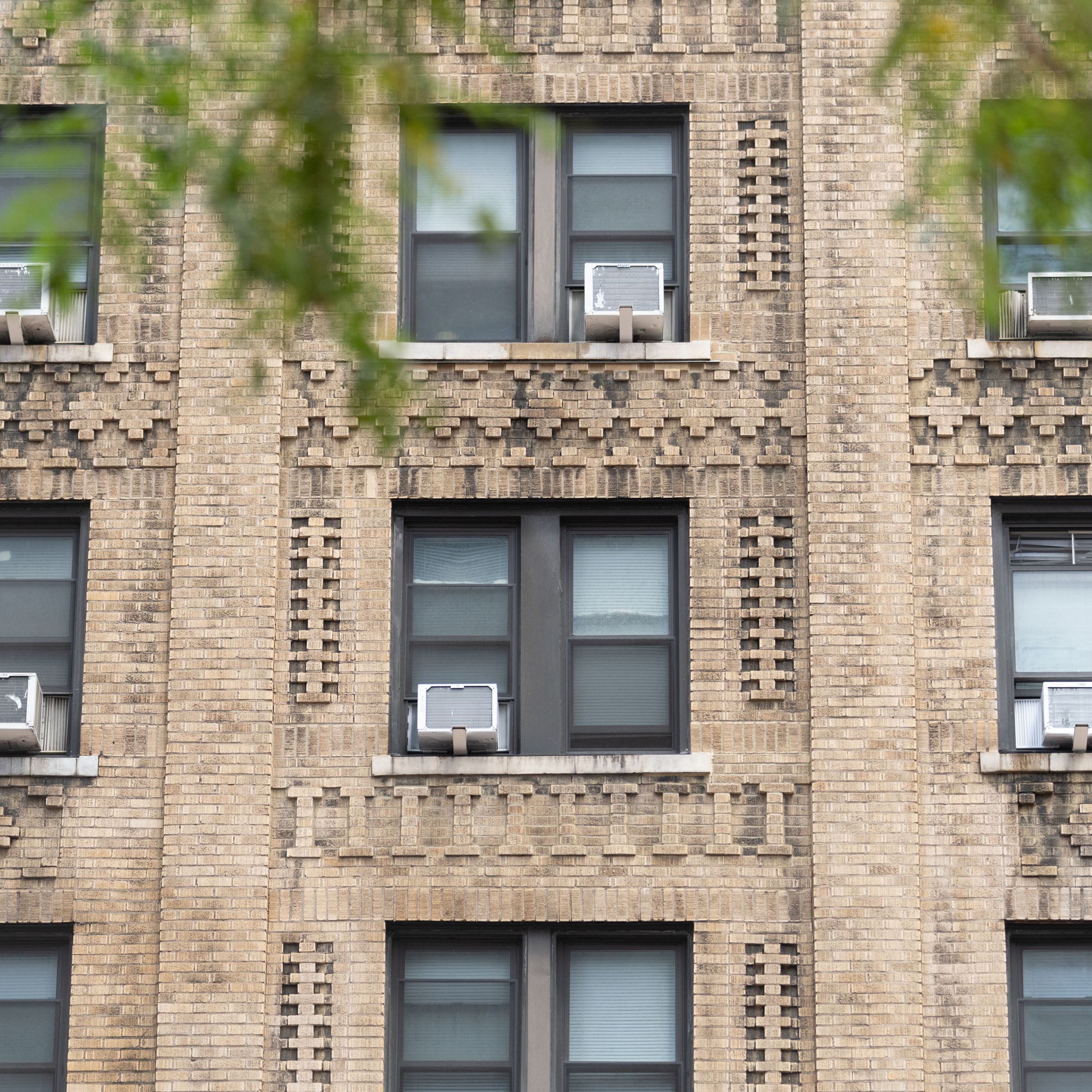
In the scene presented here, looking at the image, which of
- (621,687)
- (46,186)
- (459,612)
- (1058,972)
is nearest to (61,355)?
(459,612)

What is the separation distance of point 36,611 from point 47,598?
5.2 inches

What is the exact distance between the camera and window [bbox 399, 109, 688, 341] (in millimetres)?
16078

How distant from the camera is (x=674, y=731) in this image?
598 inches

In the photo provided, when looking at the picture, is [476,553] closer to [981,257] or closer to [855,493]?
[855,493]

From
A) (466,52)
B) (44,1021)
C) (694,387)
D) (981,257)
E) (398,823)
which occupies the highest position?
(466,52)

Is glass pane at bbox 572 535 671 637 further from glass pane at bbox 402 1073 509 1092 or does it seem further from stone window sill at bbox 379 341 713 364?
glass pane at bbox 402 1073 509 1092

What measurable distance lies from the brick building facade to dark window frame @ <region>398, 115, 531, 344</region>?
0.24 metres

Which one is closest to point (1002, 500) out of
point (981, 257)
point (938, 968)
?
point (938, 968)

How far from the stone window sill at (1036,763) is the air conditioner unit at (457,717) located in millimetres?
3743

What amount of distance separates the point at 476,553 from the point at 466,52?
13.9ft

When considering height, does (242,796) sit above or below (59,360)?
below

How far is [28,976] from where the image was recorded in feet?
48.4

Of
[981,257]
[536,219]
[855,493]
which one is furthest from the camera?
[536,219]

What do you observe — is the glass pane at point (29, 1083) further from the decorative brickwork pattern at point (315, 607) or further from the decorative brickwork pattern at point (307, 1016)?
the decorative brickwork pattern at point (315, 607)
